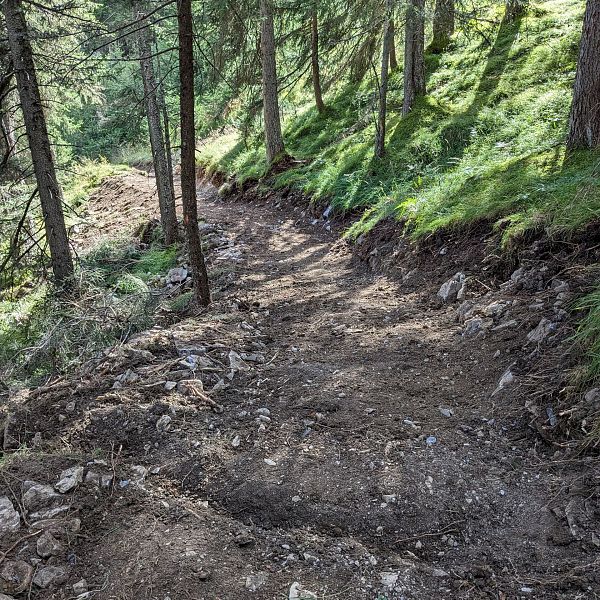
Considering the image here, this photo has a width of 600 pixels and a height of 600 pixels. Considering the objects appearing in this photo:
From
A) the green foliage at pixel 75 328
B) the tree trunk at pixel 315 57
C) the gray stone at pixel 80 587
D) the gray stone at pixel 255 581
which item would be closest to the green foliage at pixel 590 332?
the gray stone at pixel 255 581

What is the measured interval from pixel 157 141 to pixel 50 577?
10129 mm

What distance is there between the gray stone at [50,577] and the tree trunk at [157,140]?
8.97 metres

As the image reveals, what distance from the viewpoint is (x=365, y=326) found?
6367mm

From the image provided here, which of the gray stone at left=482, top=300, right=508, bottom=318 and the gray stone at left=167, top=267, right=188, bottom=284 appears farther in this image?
the gray stone at left=167, top=267, right=188, bottom=284

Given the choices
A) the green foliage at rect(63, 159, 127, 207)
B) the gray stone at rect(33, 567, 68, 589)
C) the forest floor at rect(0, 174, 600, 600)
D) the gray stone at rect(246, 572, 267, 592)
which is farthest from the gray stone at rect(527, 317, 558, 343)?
the green foliage at rect(63, 159, 127, 207)

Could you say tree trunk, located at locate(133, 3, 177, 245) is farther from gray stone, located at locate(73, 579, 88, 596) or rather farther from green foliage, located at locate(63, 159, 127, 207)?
green foliage, located at locate(63, 159, 127, 207)

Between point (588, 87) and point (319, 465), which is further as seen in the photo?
point (588, 87)

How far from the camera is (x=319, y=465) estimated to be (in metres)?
3.88

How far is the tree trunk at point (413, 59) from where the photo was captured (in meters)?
10.6

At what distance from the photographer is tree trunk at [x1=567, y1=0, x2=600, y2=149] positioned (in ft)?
21.1

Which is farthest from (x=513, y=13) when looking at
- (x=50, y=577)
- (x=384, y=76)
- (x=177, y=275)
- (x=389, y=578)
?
(x=50, y=577)

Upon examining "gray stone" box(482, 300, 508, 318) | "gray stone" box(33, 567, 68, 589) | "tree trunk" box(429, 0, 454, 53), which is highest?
"tree trunk" box(429, 0, 454, 53)

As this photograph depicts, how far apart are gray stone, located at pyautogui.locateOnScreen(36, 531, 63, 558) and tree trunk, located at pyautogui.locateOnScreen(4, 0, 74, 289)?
5.02 m

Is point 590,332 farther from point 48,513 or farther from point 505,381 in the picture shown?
point 48,513
